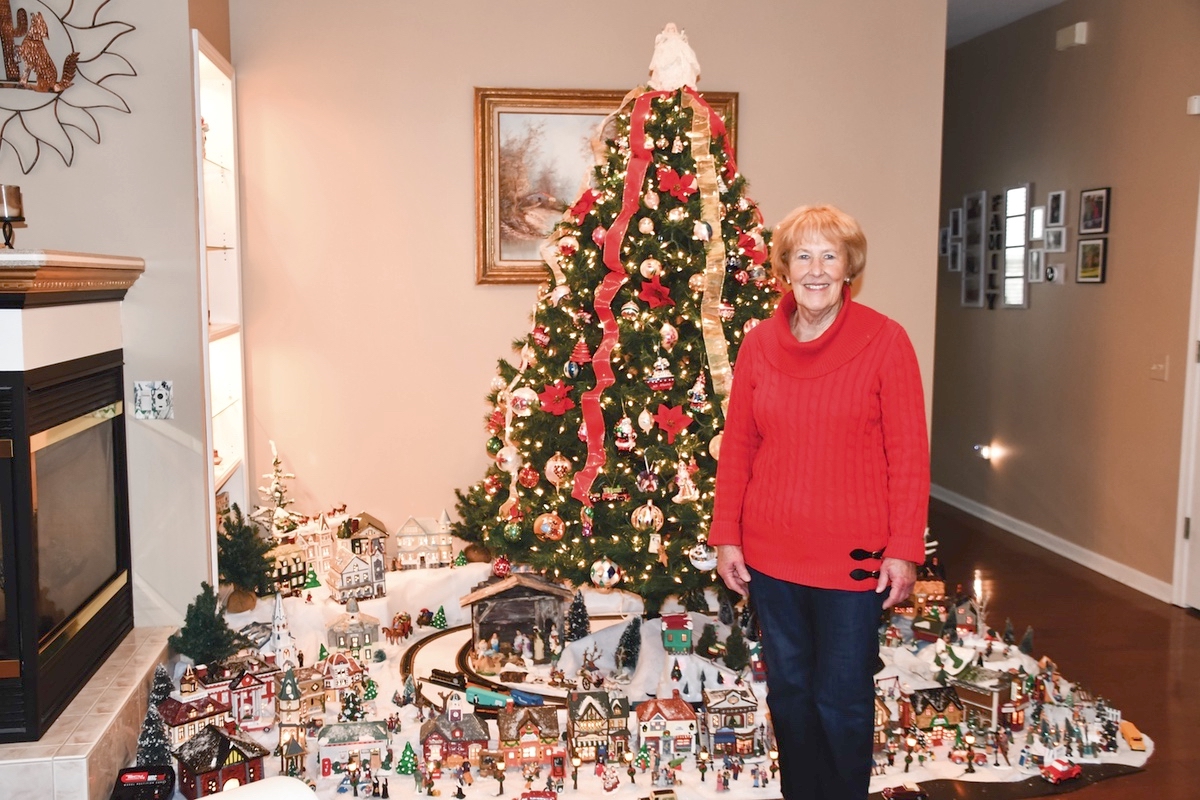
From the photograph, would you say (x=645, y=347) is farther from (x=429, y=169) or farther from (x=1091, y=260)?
(x=1091, y=260)

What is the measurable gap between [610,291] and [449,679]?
1368mm

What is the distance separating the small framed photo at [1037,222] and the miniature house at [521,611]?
3573 millimetres

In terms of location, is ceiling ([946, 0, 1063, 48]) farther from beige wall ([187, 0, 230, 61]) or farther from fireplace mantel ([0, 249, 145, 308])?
fireplace mantel ([0, 249, 145, 308])

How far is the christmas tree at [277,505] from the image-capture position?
430cm

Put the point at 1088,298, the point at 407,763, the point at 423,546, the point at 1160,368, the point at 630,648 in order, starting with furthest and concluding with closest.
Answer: the point at 1088,298 < the point at 1160,368 < the point at 423,546 < the point at 630,648 < the point at 407,763

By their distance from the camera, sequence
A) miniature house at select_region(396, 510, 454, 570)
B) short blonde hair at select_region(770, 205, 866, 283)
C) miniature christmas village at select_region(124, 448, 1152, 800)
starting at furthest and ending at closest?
miniature house at select_region(396, 510, 454, 570), miniature christmas village at select_region(124, 448, 1152, 800), short blonde hair at select_region(770, 205, 866, 283)

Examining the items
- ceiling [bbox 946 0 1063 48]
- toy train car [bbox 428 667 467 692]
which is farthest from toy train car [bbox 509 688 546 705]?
ceiling [bbox 946 0 1063 48]

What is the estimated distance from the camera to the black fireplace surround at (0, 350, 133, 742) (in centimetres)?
259

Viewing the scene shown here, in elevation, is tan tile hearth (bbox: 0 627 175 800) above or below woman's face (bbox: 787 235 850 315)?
below

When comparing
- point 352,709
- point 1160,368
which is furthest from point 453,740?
point 1160,368

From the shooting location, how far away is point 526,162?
457cm

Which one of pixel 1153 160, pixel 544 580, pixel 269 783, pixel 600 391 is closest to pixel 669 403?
pixel 600 391

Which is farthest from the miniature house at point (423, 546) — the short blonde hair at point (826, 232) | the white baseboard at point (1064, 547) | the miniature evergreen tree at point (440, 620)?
the white baseboard at point (1064, 547)

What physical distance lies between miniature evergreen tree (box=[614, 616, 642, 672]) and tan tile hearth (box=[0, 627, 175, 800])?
4.84ft
